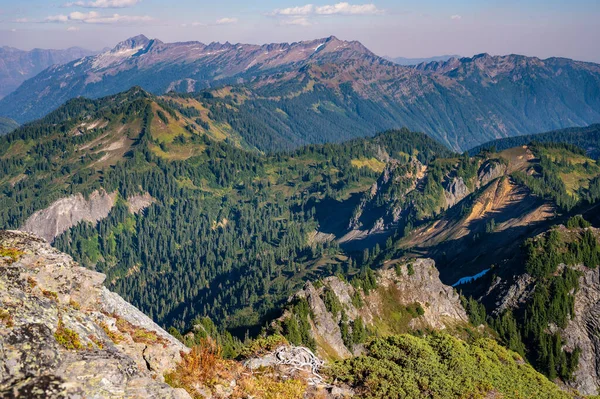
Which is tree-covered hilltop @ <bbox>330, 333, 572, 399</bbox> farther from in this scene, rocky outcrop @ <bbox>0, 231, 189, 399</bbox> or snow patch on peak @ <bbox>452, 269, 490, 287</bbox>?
snow patch on peak @ <bbox>452, 269, 490, 287</bbox>

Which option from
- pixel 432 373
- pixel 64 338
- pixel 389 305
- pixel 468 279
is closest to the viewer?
pixel 64 338

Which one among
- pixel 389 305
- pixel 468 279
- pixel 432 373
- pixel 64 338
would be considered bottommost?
pixel 468 279

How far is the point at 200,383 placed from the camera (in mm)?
31047

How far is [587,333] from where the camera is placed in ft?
427

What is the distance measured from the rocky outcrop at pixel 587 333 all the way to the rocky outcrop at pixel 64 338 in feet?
385

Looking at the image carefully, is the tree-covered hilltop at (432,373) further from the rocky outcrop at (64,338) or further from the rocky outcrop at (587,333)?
the rocky outcrop at (587,333)

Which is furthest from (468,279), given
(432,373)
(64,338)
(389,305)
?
(64,338)

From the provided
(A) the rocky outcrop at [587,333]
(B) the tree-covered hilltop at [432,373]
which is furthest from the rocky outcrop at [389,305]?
(B) the tree-covered hilltop at [432,373]

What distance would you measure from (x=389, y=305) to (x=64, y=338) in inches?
4179

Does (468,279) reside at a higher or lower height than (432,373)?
lower

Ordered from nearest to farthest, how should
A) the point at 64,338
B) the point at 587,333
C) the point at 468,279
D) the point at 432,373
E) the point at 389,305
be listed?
the point at 64,338 → the point at 432,373 → the point at 389,305 → the point at 587,333 → the point at 468,279

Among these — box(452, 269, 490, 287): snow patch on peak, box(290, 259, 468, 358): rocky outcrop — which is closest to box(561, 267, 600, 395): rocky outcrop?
box(290, 259, 468, 358): rocky outcrop

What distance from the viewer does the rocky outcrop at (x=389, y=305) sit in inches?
4323

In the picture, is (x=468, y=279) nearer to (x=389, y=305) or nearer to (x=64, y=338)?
(x=389, y=305)
